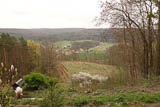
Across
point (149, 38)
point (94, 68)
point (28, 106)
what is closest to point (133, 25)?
point (149, 38)

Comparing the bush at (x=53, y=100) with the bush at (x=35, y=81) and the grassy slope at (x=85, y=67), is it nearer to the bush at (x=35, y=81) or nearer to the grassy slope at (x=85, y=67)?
the bush at (x=35, y=81)

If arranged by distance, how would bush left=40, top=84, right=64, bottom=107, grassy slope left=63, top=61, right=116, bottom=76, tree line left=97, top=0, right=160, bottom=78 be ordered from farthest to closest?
1. grassy slope left=63, top=61, right=116, bottom=76
2. tree line left=97, top=0, right=160, bottom=78
3. bush left=40, top=84, right=64, bottom=107

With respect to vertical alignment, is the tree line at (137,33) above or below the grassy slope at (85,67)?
above

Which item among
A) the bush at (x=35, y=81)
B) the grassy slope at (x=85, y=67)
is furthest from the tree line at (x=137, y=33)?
the grassy slope at (x=85, y=67)

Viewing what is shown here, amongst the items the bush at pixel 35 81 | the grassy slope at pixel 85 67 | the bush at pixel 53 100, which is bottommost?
the grassy slope at pixel 85 67

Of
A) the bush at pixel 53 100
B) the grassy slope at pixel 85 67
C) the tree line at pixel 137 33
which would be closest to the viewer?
the bush at pixel 53 100

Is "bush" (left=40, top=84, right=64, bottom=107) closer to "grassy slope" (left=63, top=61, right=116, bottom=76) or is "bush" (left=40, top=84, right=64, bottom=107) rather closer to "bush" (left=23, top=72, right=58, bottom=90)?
"bush" (left=23, top=72, right=58, bottom=90)

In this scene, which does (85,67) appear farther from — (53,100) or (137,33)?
(53,100)

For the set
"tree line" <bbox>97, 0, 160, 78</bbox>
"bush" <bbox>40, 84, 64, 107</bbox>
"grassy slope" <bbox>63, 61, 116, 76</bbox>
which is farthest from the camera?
"grassy slope" <bbox>63, 61, 116, 76</bbox>

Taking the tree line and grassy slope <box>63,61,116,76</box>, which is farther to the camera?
grassy slope <box>63,61,116,76</box>

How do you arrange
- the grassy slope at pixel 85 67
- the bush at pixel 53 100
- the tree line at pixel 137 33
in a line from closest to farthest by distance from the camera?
the bush at pixel 53 100 → the tree line at pixel 137 33 → the grassy slope at pixel 85 67

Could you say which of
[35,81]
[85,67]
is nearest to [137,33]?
[35,81]

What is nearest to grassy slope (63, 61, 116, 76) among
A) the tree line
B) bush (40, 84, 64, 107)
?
the tree line

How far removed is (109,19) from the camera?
30.0 ft
